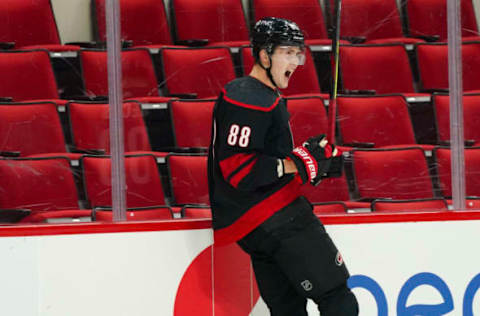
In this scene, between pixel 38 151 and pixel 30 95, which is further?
pixel 30 95

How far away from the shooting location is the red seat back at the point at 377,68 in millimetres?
3010

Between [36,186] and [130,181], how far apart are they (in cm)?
29

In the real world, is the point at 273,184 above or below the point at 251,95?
below

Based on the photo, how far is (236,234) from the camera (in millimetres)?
2363

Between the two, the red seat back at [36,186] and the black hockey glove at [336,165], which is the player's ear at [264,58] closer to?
the black hockey glove at [336,165]

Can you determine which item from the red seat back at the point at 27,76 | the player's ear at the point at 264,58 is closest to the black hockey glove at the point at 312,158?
the player's ear at the point at 264,58

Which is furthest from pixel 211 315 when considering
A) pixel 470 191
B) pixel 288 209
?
pixel 470 191

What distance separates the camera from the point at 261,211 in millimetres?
2324

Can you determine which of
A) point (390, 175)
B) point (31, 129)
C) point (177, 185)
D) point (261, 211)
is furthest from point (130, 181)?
point (390, 175)

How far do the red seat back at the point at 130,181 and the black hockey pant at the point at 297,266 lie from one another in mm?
388

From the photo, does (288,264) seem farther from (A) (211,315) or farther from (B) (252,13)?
(B) (252,13)

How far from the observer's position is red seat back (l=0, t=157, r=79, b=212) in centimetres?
254

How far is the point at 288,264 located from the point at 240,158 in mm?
320

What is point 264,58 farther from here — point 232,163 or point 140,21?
point 140,21
